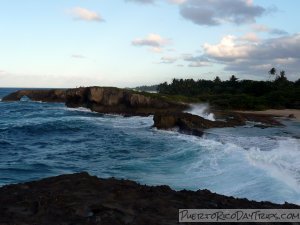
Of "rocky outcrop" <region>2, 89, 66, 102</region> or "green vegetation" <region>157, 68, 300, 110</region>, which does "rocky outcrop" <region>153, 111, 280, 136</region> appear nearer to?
"green vegetation" <region>157, 68, 300, 110</region>

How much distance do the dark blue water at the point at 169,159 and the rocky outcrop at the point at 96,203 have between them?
5.02 meters

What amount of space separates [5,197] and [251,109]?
59.1 m

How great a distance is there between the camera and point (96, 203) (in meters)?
8.03

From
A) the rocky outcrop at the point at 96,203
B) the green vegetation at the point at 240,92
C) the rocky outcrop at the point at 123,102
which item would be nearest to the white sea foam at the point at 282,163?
the rocky outcrop at the point at 96,203

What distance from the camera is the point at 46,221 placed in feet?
23.8

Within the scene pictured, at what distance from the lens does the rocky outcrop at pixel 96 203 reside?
7355mm

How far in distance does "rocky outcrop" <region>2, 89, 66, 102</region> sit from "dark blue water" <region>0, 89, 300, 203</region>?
2411 inches

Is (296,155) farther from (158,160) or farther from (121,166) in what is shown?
(121,166)

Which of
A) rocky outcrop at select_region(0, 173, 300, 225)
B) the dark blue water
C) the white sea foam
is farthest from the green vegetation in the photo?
rocky outcrop at select_region(0, 173, 300, 225)

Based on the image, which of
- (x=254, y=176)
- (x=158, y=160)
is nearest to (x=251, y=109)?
(x=158, y=160)

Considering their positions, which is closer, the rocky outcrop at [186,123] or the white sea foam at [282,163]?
the white sea foam at [282,163]

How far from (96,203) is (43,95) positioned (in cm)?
9908

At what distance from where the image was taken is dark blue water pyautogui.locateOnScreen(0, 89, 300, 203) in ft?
50.4

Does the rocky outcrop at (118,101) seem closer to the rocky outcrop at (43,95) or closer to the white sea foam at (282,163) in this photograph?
the rocky outcrop at (43,95)
